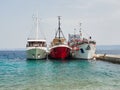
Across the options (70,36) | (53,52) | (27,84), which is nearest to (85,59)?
(53,52)

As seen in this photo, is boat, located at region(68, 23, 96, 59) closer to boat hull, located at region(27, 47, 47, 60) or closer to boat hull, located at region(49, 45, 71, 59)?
boat hull, located at region(49, 45, 71, 59)

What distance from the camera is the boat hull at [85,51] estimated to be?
227 ft

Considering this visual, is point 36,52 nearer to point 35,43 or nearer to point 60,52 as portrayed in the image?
point 35,43

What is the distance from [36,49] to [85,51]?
12.6 metres

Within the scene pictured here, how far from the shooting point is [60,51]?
7050 cm

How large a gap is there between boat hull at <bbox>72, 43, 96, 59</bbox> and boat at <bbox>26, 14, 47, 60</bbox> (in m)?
8.31

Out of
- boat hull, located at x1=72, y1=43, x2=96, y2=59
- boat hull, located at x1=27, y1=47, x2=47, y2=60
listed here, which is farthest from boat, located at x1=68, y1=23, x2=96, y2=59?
boat hull, located at x1=27, y1=47, x2=47, y2=60

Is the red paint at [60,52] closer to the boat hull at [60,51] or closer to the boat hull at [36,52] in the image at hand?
the boat hull at [60,51]

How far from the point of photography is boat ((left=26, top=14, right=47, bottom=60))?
70.8m

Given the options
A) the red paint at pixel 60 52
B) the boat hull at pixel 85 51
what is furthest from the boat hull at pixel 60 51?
the boat hull at pixel 85 51

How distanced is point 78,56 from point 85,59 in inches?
104

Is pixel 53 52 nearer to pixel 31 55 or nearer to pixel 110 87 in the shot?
pixel 31 55

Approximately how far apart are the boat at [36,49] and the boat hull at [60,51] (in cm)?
252

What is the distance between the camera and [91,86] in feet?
90.0
